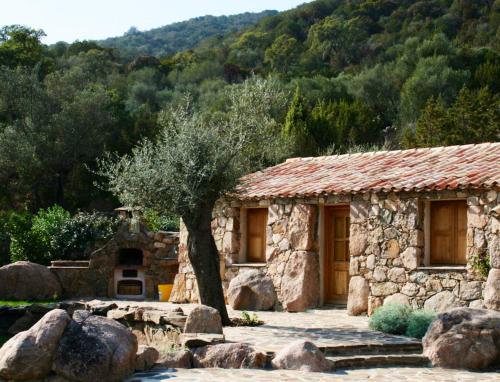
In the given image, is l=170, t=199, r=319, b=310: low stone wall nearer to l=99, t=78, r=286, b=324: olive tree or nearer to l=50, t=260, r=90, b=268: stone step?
l=99, t=78, r=286, b=324: olive tree

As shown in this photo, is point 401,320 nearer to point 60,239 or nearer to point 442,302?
point 442,302

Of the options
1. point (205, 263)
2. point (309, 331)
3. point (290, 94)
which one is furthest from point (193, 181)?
point (290, 94)

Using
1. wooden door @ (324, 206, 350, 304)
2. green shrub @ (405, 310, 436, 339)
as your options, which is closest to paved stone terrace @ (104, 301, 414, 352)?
green shrub @ (405, 310, 436, 339)

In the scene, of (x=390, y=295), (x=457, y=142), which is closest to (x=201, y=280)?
(x=390, y=295)

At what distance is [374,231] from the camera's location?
17.3 metres

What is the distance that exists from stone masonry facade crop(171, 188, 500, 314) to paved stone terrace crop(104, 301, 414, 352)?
0.79m

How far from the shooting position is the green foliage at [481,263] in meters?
15.5

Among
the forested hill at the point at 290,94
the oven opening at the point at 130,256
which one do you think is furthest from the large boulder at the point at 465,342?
the oven opening at the point at 130,256

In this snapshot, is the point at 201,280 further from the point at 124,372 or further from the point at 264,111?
the point at 264,111

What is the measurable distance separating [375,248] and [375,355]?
4.81m

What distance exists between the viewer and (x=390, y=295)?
55.6 feet

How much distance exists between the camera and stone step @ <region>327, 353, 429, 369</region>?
1233cm

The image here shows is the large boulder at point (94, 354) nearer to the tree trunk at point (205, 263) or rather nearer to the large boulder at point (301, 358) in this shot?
the large boulder at point (301, 358)

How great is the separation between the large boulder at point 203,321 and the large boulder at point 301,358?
1537mm
